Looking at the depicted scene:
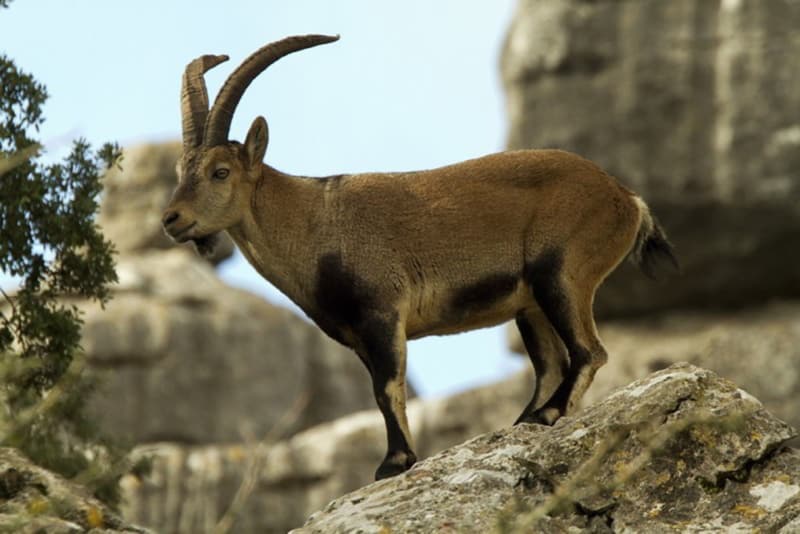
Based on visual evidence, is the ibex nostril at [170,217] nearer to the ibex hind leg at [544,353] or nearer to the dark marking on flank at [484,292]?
the dark marking on flank at [484,292]

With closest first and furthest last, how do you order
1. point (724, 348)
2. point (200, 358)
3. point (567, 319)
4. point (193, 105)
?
point (567, 319)
point (193, 105)
point (724, 348)
point (200, 358)

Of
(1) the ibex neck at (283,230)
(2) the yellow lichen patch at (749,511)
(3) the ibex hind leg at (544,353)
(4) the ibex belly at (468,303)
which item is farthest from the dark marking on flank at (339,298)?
(2) the yellow lichen patch at (749,511)

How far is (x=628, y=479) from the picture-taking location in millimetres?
8289

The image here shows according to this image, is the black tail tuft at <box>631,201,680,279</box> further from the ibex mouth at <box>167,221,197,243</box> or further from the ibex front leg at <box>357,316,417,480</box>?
the ibex mouth at <box>167,221,197,243</box>

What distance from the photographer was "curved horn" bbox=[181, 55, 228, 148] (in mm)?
11453

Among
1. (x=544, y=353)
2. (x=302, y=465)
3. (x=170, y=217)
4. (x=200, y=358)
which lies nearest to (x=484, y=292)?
(x=544, y=353)

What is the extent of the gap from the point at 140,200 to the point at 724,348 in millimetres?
13375

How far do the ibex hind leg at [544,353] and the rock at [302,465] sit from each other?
55.7ft

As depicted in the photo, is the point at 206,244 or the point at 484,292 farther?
the point at 206,244

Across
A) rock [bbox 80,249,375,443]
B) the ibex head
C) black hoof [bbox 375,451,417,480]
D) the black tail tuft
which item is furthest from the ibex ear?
rock [bbox 80,249,375,443]

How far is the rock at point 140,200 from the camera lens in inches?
1393

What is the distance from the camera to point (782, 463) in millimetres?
8891

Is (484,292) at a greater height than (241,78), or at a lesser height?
lesser

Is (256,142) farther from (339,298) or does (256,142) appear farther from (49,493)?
(49,493)
